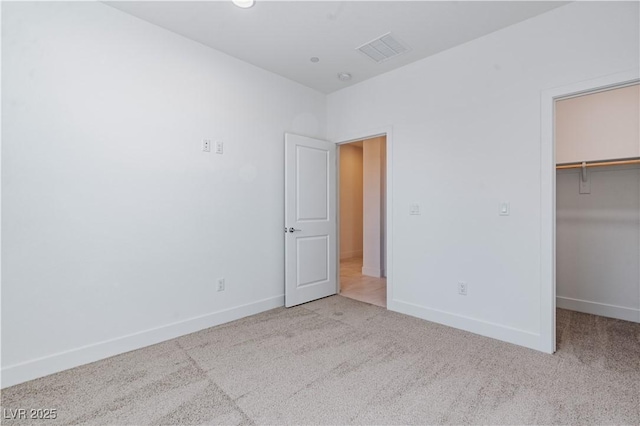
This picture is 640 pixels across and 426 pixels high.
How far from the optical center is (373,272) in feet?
16.8

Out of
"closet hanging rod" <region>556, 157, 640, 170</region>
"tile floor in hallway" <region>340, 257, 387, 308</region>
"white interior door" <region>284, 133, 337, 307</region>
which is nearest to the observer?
"closet hanging rod" <region>556, 157, 640, 170</region>

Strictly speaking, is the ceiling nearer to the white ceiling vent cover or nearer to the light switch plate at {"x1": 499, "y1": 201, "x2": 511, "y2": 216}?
the white ceiling vent cover

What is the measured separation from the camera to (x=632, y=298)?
2.92m

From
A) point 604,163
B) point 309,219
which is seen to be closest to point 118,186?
point 309,219

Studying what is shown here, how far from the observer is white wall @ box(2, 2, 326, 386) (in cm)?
196

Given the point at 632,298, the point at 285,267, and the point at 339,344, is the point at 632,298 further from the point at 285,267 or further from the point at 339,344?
the point at 285,267

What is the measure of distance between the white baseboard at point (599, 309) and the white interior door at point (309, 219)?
2623mm

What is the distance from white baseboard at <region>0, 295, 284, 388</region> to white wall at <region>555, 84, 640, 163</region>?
12.1ft

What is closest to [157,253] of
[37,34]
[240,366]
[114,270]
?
[114,270]

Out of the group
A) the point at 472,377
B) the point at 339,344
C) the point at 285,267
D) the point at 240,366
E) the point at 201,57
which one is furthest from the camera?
the point at 285,267

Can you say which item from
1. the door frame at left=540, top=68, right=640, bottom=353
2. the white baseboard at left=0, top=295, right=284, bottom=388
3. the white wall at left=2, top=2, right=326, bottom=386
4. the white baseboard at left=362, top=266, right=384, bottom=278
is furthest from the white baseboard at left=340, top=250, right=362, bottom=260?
the door frame at left=540, top=68, right=640, bottom=353

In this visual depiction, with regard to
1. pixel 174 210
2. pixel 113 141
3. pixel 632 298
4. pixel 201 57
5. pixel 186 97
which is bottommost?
pixel 632 298

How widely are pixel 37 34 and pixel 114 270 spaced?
170 centimetres

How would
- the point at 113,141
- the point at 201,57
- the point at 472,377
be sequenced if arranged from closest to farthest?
the point at 472,377
the point at 113,141
the point at 201,57
